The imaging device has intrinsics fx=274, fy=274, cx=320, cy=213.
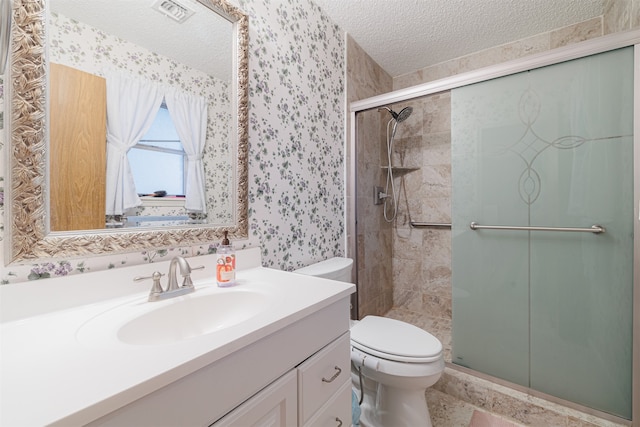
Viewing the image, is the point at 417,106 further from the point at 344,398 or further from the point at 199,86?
the point at 344,398

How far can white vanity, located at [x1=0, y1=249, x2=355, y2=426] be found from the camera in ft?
1.32

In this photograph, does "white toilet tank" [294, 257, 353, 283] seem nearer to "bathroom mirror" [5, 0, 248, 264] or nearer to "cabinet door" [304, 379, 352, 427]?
"cabinet door" [304, 379, 352, 427]

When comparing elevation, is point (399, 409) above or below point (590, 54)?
below

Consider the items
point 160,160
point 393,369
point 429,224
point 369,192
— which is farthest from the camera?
point 429,224

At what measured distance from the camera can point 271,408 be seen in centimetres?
62

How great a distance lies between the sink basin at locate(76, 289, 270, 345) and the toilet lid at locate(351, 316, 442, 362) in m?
0.65

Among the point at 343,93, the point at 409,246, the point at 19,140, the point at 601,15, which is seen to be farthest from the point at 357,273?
the point at 601,15

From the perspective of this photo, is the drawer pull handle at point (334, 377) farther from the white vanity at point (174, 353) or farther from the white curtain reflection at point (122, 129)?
the white curtain reflection at point (122, 129)

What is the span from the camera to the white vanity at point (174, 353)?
0.40 m

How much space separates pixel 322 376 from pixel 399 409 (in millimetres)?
724

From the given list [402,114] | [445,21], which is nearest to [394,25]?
[445,21]

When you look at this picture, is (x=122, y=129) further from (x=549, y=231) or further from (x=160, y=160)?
(x=549, y=231)

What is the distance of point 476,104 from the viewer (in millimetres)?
1495

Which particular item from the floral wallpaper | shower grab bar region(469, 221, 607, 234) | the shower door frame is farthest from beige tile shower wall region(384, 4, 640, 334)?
the floral wallpaper
